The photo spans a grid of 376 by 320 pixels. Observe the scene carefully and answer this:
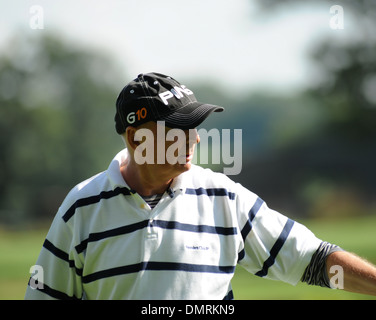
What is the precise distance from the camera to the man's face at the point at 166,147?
225 centimetres

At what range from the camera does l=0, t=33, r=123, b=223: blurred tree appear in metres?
26.0

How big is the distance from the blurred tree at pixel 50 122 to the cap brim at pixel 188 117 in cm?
2230

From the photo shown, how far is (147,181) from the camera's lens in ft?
7.68

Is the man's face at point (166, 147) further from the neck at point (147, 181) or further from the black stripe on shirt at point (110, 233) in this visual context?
the black stripe on shirt at point (110, 233)

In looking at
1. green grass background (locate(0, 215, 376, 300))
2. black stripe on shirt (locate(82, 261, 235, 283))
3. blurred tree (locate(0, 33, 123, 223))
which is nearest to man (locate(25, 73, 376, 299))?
black stripe on shirt (locate(82, 261, 235, 283))

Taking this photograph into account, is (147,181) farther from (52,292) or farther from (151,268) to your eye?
(52,292)

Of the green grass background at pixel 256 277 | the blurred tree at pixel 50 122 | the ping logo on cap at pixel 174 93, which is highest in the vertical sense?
the blurred tree at pixel 50 122

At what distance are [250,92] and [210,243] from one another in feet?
97.3

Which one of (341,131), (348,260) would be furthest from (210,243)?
(341,131)

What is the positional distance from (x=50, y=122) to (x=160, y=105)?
91.7ft

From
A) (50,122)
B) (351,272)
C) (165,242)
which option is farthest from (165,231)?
(50,122)

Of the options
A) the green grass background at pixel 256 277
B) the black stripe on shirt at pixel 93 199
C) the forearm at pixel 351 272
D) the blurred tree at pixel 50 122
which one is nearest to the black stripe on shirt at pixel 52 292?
the black stripe on shirt at pixel 93 199

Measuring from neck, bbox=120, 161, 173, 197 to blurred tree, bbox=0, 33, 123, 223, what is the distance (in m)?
22.2
